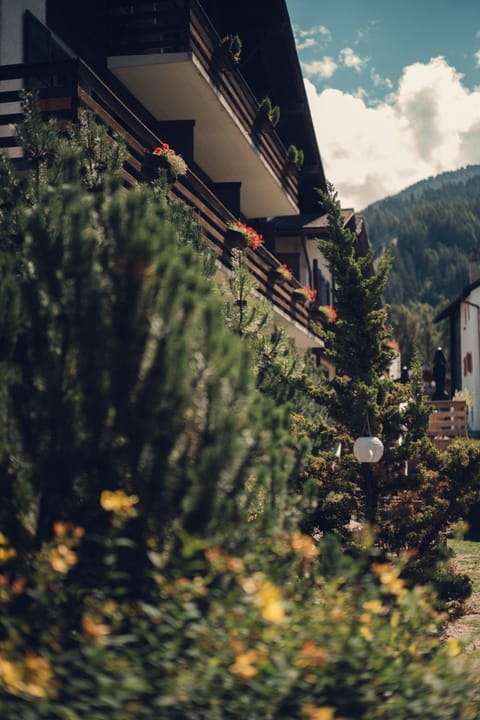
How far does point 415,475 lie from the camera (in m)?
10.4

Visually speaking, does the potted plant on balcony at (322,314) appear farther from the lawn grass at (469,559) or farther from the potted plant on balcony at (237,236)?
the potted plant on balcony at (237,236)

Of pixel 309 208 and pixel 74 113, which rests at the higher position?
pixel 309 208

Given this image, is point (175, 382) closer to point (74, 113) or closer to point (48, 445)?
point (48, 445)

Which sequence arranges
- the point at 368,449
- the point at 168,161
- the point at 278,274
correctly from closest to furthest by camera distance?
the point at 368,449 < the point at 168,161 < the point at 278,274

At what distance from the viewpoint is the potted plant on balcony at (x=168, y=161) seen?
11.1 m

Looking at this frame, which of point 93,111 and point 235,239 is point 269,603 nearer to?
point 93,111

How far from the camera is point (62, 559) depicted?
14.4 ft

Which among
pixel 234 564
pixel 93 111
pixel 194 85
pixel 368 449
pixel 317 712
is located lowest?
pixel 317 712

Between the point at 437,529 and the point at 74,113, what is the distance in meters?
6.58

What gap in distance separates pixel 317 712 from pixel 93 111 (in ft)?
25.2

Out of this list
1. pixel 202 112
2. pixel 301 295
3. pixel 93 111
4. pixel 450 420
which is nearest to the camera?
pixel 93 111

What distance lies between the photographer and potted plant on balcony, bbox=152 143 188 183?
36.5ft

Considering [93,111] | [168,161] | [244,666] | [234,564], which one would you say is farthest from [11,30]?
[244,666]

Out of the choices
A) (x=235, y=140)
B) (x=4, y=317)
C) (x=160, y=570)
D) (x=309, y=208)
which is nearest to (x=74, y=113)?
(x=4, y=317)
